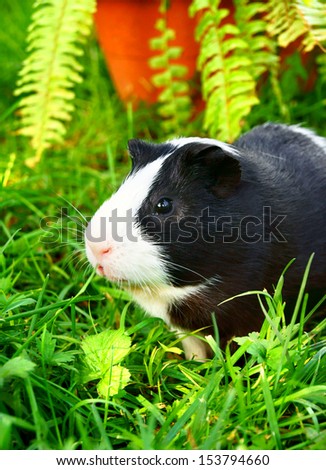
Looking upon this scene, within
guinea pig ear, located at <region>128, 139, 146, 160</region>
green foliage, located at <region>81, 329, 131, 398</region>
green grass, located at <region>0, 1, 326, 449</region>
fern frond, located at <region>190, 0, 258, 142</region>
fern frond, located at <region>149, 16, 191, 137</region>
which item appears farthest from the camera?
fern frond, located at <region>149, 16, 191, 137</region>

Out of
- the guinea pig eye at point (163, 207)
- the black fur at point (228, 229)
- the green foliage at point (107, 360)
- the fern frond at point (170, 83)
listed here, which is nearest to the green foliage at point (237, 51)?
the fern frond at point (170, 83)

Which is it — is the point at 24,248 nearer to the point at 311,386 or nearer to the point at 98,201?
the point at 98,201

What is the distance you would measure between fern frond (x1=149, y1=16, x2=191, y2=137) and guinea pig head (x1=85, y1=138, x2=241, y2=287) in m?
2.66

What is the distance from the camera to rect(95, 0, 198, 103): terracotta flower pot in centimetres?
619

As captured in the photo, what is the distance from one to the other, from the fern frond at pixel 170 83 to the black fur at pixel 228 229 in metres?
2.36

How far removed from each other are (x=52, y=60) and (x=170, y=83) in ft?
3.92

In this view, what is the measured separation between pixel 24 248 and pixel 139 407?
1.81 meters

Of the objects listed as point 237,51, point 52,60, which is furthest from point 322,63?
point 52,60

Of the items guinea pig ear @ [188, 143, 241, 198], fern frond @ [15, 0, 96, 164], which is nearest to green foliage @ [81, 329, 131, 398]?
guinea pig ear @ [188, 143, 241, 198]

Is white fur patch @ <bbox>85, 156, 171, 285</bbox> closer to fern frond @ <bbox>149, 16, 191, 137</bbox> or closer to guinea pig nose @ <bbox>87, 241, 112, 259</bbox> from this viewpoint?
guinea pig nose @ <bbox>87, 241, 112, 259</bbox>

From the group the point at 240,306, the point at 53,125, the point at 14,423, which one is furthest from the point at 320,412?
the point at 53,125

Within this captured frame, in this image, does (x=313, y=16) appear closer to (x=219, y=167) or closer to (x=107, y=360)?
(x=219, y=167)

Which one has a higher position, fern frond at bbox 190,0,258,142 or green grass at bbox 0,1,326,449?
fern frond at bbox 190,0,258,142

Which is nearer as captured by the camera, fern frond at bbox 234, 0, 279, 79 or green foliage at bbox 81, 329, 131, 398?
green foliage at bbox 81, 329, 131, 398
